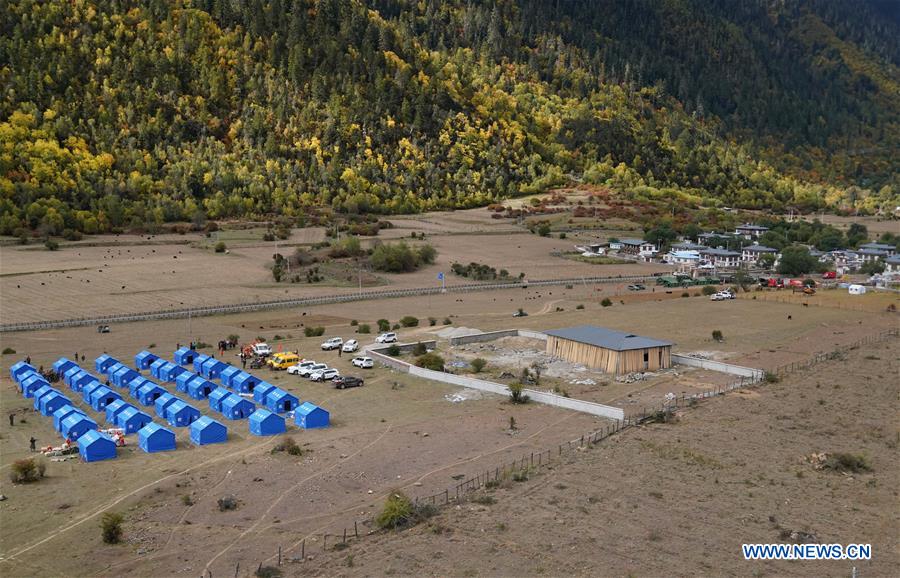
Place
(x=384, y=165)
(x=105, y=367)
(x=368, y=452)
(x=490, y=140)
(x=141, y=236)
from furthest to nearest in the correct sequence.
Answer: (x=490, y=140) < (x=384, y=165) < (x=141, y=236) < (x=105, y=367) < (x=368, y=452)

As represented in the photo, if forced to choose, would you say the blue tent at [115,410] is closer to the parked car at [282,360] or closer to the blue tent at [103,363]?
the blue tent at [103,363]

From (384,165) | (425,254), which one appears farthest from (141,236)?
(384,165)

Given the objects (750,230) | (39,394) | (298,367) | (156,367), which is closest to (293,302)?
(156,367)

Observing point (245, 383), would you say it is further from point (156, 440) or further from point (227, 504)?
point (227, 504)

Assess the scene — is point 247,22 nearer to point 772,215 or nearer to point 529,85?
point 529,85

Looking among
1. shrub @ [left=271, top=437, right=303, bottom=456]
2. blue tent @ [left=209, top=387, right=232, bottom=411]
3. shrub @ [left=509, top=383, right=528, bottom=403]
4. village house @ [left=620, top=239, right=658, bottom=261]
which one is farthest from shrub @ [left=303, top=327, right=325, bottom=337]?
village house @ [left=620, top=239, right=658, bottom=261]

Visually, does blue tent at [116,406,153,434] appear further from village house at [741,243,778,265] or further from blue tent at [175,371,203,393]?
village house at [741,243,778,265]
